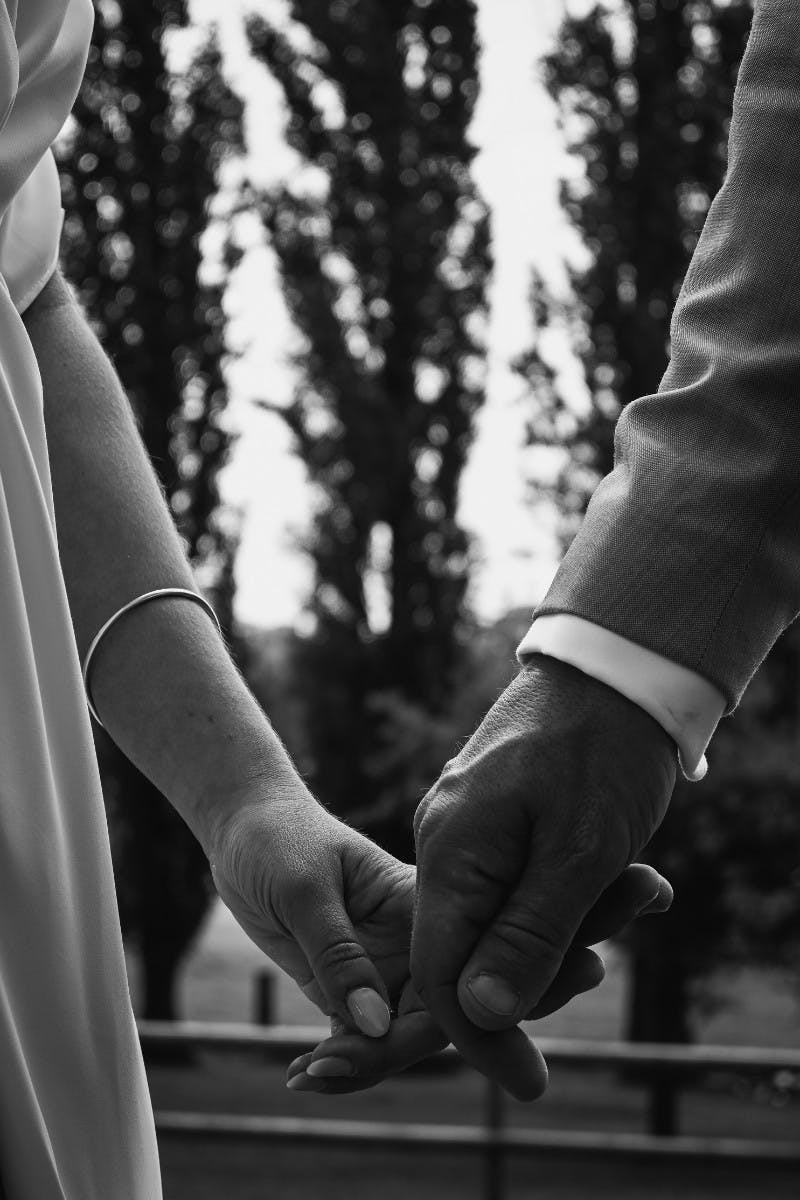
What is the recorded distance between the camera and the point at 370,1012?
120 centimetres

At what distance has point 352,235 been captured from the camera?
15.5m

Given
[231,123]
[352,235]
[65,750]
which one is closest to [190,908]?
[352,235]

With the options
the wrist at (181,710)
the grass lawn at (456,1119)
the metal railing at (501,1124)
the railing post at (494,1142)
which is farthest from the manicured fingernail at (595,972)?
the grass lawn at (456,1119)

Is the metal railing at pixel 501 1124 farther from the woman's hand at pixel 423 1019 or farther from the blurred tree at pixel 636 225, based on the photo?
the blurred tree at pixel 636 225

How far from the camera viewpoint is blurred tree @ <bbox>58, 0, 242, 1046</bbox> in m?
14.8

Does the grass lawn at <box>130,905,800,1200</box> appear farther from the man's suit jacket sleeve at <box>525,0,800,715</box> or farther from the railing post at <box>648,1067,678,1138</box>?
the man's suit jacket sleeve at <box>525,0,800,715</box>

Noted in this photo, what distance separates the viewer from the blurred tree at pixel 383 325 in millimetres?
15352

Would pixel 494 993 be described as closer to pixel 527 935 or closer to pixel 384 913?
pixel 527 935

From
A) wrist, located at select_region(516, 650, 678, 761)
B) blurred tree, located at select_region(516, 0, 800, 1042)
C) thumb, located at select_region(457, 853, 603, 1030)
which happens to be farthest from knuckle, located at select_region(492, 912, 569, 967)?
blurred tree, located at select_region(516, 0, 800, 1042)

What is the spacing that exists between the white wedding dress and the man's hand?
245 millimetres

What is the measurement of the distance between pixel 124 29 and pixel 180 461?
4.64m

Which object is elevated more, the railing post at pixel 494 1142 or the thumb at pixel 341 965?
the thumb at pixel 341 965

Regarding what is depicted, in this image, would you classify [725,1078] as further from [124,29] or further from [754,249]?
[754,249]

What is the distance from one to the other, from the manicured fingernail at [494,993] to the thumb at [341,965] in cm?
16
